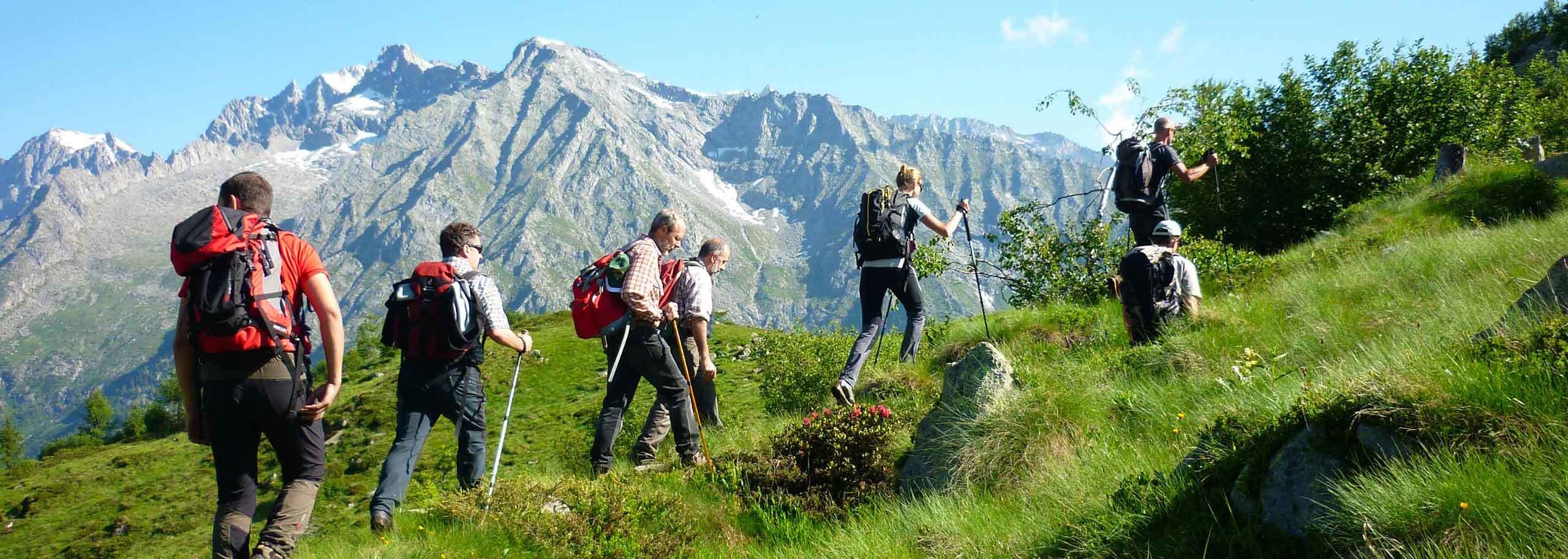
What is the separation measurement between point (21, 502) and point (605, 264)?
127 ft

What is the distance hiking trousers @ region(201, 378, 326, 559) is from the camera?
509 centimetres

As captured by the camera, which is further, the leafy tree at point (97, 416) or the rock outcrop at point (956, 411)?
the leafy tree at point (97, 416)

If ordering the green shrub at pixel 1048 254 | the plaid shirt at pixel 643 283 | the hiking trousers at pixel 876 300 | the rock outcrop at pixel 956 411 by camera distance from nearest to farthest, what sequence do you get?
the rock outcrop at pixel 956 411
the plaid shirt at pixel 643 283
the hiking trousers at pixel 876 300
the green shrub at pixel 1048 254

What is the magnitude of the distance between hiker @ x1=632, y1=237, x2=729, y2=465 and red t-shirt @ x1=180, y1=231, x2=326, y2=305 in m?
3.75

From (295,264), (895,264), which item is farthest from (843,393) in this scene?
(295,264)

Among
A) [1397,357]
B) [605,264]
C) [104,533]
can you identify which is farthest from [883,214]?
[104,533]

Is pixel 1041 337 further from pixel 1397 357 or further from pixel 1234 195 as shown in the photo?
pixel 1234 195

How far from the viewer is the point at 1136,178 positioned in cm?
980

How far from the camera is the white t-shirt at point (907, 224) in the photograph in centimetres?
908

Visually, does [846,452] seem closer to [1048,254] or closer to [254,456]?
[254,456]

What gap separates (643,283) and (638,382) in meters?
1.12

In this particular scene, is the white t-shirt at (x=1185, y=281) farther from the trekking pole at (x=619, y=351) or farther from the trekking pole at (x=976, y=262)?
the trekking pole at (x=619, y=351)

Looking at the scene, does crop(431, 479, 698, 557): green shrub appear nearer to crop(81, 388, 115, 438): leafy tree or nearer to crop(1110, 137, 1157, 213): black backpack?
crop(1110, 137, 1157, 213): black backpack

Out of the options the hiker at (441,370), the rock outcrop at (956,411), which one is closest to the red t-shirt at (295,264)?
the hiker at (441,370)
